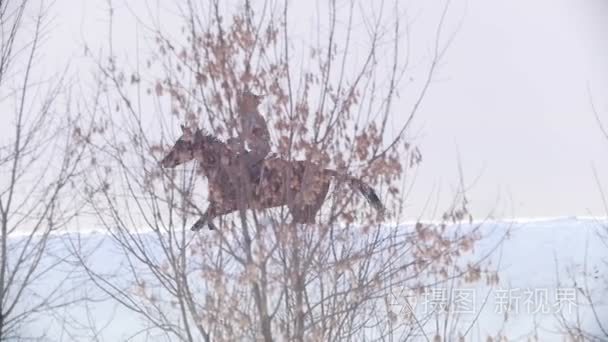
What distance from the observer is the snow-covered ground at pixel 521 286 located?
18.4ft

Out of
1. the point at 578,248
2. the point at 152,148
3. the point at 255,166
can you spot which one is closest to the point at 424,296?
the point at 255,166

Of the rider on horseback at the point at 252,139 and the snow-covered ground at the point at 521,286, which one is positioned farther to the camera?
the snow-covered ground at the point at 521,286

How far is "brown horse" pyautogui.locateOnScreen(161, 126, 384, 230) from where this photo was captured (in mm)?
3254

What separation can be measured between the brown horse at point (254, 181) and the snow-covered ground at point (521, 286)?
0.94m

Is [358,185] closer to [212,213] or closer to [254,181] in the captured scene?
[254,181]

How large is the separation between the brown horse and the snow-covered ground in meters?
0.94

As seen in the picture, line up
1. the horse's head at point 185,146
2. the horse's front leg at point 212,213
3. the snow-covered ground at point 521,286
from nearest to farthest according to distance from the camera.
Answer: the horse's head at point 185,146 < the horse's front leg at point 212,213 < the snow-covered ground at point 521,286

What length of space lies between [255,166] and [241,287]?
1.69 ft

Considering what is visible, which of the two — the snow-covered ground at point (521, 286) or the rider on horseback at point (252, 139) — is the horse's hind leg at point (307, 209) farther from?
the snow-covered ground at point (521, 286)

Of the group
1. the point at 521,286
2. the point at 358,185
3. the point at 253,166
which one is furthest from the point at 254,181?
the point at 521,286

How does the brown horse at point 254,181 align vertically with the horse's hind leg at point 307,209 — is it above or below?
above

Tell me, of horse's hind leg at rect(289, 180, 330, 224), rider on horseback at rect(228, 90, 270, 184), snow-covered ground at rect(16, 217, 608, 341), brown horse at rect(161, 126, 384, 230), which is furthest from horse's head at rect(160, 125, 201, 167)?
snow-covered ground at rect(16, 217, 608, 341)

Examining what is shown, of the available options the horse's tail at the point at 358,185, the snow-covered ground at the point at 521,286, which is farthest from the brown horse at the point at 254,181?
the snow-covered ground at the point at 521,286

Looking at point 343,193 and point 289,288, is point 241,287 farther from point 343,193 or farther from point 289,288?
point 343,193
